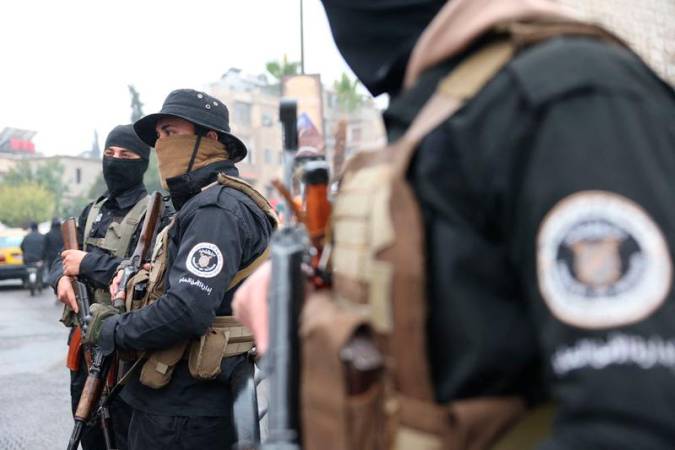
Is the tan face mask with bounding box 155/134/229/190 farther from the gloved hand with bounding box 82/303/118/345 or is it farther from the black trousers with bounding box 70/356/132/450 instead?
the black trousers with bounding box 70/356/132/450

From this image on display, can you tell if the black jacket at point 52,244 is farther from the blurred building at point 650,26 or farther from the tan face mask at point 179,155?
the tan face mask at point 179,155

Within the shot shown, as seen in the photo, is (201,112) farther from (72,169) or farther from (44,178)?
(72,169)

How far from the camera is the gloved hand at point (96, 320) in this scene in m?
2.97

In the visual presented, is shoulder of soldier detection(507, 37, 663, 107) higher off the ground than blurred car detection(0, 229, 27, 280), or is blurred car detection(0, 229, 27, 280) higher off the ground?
shoulder of soldier detection(507, 37, 663, 107)

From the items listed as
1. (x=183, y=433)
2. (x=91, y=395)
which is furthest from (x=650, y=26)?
(x=183, y=433)

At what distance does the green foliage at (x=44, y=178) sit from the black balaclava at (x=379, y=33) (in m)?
59.6

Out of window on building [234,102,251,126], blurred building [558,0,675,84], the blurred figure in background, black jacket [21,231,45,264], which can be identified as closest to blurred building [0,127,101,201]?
window on building [234,102,251,126]

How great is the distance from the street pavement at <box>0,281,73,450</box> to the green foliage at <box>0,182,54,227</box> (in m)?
46.0

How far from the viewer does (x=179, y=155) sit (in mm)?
3074

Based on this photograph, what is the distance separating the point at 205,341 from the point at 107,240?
4.82ft

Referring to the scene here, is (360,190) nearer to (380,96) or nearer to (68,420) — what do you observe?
→ (380,96)

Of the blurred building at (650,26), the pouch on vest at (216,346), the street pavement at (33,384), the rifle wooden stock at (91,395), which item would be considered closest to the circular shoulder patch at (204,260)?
the pouch on vest at (216,346)

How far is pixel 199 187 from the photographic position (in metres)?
3.03

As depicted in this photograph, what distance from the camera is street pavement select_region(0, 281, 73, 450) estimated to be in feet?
17.4
